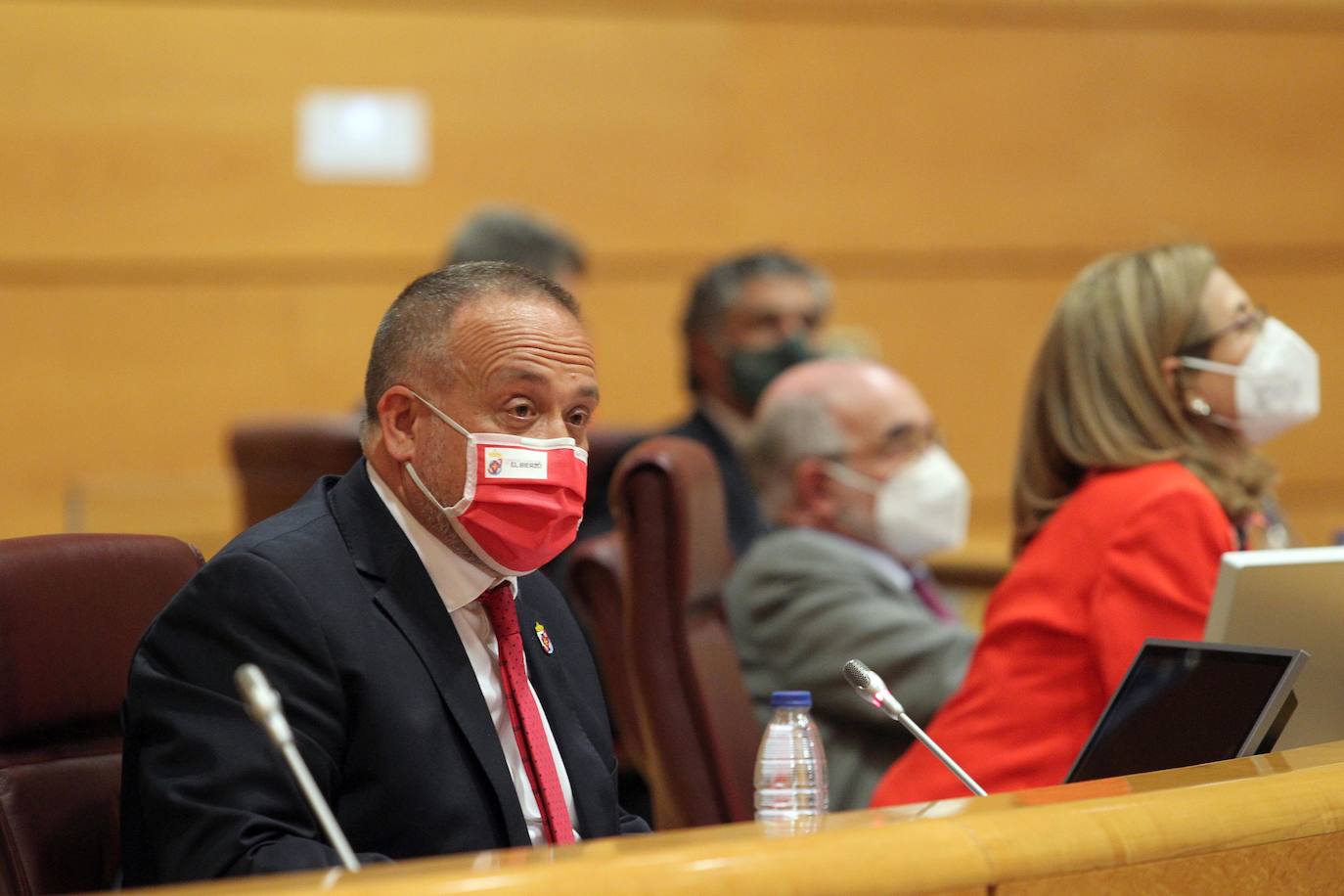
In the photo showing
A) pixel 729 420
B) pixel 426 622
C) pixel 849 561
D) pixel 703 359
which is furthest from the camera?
pixel 703 359

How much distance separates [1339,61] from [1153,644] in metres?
5.16

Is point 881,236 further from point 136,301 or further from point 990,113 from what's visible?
point 136,301

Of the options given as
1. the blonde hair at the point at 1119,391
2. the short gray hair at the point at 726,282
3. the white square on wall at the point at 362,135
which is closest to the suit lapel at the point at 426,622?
the blonde hair at the point at 1119,391

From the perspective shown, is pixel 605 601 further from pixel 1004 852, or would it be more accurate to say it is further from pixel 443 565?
pixel 1004 852

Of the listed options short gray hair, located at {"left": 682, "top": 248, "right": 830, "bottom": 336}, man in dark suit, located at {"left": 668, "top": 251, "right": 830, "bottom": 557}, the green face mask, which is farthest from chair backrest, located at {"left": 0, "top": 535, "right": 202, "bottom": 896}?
short gray hair, located at {"left": 682, "top": 248, "right": 830, "bottom": 336}

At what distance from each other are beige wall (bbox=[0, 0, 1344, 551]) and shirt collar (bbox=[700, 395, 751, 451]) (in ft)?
4.70

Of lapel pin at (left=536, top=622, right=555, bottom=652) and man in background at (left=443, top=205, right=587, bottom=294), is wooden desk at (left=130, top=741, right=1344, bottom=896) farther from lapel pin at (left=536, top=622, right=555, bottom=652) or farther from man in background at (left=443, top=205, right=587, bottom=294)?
man in background at (left=443, top=205, right=587, bottom=294)

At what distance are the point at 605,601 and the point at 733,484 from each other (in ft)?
3.50

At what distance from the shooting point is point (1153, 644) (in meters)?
1.79

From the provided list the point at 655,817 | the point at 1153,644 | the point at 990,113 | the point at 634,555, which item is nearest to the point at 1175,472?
the point at 1153,644

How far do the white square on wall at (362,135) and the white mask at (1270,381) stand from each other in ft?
11.0

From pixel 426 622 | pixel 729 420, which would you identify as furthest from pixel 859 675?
pixel 729 420

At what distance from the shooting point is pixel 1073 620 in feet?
7.44

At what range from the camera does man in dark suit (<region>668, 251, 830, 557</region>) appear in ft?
13.4
